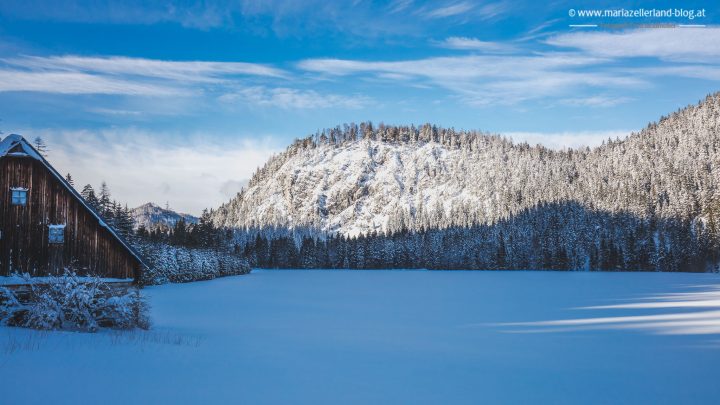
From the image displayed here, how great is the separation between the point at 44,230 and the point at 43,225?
7.9 inches

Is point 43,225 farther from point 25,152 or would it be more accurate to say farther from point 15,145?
point 15,145

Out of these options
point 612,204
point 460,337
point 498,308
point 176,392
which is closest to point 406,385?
point 176,392

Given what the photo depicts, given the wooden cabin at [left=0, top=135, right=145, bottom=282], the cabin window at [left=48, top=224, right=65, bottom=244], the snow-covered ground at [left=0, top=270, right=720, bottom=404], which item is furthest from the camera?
the cabin window at [left=48, top=224, right=65, bottom=244]

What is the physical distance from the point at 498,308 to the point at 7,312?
2247cm

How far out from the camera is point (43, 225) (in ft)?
62.8

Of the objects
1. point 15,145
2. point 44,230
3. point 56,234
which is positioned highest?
point 15,145

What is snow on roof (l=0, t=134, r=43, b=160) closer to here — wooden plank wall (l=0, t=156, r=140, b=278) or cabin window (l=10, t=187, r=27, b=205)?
wooden plank wall (l=0, t=156, r=140, b=278)

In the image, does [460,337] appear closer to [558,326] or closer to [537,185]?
[558,326]

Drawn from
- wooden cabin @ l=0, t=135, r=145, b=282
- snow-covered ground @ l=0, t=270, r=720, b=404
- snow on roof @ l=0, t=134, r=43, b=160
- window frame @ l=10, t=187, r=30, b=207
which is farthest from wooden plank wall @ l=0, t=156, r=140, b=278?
snow-covered ground @ l=0, t=270, r=720, b=404

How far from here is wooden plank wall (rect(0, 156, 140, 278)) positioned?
61.4 feet

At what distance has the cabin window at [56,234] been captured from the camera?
1927 centimetres

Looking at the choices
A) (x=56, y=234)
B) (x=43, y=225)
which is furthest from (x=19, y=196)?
(x=56, y=234)

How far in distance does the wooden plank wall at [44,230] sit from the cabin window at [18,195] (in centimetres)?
13

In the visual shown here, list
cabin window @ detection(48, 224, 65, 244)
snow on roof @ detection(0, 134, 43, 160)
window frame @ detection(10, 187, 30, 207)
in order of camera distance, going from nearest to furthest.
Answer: snow on roof @ detection(0, 134, 43, 160), window frame @ detection(10, 187, 30, 207), cabin window @ detection(48, 224, 65, 244)
